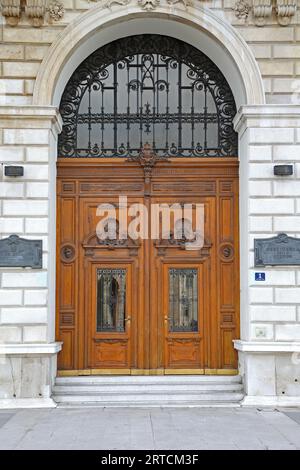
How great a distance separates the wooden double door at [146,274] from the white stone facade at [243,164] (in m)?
0.49

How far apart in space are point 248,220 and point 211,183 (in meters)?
1.24

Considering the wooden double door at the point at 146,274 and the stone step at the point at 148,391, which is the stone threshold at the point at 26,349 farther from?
the wooden double door at the point at 146,274

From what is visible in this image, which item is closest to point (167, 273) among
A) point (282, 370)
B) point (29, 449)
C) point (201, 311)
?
point (201, 311)

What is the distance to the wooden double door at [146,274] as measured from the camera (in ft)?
41.7

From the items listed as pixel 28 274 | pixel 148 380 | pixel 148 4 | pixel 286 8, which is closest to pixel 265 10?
pixel 286 8

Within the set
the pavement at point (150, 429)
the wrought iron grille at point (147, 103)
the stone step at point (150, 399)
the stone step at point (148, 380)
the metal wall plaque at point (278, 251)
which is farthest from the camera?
the wrought iron grille at point (147, 103)

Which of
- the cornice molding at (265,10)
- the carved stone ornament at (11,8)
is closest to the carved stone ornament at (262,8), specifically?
the cornice molding at (265,10)

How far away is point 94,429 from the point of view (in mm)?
9906

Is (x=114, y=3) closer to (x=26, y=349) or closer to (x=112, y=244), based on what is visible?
(x=112, y=244)

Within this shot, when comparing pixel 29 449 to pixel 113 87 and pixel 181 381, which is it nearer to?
pixel 181 381

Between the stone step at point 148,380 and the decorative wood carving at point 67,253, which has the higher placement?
the decorative wood carving at point 67,253

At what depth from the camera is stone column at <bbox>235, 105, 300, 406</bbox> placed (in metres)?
11.8

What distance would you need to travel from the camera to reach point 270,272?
1198 cm

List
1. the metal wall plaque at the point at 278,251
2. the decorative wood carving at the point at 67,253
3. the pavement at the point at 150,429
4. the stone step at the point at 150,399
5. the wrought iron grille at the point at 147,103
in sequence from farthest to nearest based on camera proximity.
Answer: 1. the wrought iron grille at the point at 147,103
2. the decorative wood carving at the point at 67,253
3. the metal wall plaque at the point at 278,251
4. the stone step at the point at 150,399
5. the pavement at the point at 150,429
